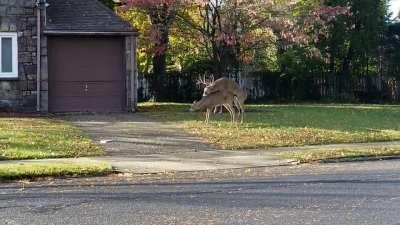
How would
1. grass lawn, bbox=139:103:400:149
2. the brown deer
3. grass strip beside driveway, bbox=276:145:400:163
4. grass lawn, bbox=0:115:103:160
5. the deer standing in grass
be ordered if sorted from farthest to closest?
the brown deer, the deer standing in grass, grass lawn, bbox=139:103:400:149, grass strip beside driveway, bbox=276:145:400:163, grass lawn, bbox=0:115:103:160

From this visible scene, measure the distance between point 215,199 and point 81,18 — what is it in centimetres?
1634

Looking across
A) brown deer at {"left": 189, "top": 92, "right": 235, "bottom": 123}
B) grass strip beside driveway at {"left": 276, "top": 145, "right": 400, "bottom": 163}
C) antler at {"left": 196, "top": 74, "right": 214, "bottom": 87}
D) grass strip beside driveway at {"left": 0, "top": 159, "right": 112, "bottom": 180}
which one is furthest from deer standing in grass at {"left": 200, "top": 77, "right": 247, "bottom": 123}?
grass strip beside driveway at {"left": 0, "top": 159, "right": 112, "bottom": 180}

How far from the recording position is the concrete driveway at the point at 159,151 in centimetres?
1298

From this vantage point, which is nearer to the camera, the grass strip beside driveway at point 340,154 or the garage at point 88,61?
the grass strip beside driveway at point 340,154

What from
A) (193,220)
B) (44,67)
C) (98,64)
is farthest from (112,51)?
(193,220)

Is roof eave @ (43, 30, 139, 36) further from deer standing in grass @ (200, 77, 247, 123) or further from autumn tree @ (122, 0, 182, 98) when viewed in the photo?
deer standing in grass @ (200, 77, 247, 123)

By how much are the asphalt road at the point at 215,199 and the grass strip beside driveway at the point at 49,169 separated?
53 centimetres

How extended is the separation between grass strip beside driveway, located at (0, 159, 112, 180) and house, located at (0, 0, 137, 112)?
1100cm

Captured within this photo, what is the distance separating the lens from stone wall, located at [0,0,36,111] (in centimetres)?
2325

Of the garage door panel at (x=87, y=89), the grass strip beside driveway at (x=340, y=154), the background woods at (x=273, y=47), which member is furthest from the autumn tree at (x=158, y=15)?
the grass strip beside driveway at (x=340, y=154)

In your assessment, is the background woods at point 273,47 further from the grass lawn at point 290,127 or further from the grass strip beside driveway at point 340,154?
the grass strip beside driveway at point 340,154

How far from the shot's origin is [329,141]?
658 inches

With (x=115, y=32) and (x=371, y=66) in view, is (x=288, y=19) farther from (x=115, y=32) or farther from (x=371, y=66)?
(x=371, y=66)

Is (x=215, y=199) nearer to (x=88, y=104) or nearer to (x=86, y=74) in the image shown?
(x=88, y=104)
